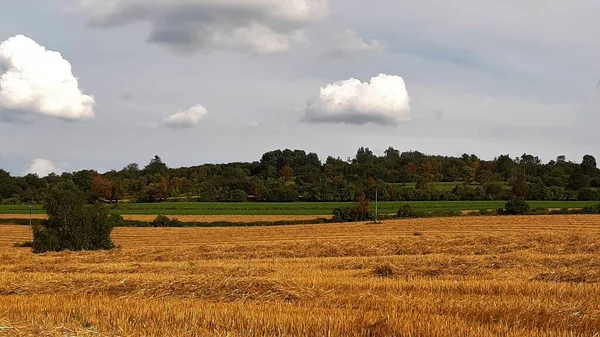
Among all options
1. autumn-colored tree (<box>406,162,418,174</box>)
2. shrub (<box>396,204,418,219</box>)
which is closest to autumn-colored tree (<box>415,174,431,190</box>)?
autumn-colored tree (<box>406,162,418,174</box>)

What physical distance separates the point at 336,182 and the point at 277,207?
1680 cm

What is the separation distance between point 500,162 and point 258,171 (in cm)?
5354

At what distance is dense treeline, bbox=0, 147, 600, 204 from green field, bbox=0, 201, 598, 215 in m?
5.16

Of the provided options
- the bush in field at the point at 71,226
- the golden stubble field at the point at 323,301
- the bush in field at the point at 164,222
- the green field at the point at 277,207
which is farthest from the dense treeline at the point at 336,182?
the golden stubble field at the point at 323,301

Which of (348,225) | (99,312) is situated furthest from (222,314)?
(348,225)

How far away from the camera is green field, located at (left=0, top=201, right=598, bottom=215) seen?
75.6 meters

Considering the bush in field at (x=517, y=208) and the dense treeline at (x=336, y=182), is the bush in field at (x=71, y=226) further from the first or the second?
the dense treeline at (x=336, y=182)

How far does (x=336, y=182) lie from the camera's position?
96.9 m

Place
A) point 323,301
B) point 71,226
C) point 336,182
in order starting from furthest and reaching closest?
1. point 336,182
2. point 71,226
3. point 323,301

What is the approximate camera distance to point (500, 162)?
416ft

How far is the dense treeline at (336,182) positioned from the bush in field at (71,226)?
180ft

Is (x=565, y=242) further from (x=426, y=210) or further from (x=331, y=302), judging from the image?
(x=426, y=210)

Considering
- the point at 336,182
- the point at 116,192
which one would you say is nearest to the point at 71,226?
the point at 116,192

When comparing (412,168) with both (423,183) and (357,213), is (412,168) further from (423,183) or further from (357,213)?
(357,213)
